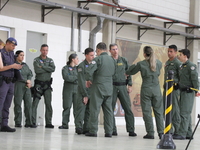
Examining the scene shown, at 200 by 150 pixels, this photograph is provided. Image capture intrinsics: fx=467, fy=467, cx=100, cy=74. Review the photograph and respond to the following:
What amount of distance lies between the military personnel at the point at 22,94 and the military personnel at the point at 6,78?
2237 mm

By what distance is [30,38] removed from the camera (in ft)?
42.1

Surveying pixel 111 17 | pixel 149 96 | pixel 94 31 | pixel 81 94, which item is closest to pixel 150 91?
pixel 149 96

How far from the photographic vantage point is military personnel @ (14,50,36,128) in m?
11.5

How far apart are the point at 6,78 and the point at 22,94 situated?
9.14 feet

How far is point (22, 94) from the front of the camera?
38.1 ft

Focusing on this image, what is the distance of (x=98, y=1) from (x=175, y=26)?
17.0 ft

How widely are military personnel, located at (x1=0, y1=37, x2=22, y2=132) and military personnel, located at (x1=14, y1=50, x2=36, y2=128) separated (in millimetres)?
2237

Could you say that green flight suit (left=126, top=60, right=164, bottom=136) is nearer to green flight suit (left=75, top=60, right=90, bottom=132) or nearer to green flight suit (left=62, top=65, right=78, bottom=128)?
green flight suit (left=75, top=60, right=90, bottom=132)

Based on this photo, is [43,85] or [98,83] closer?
[98,83]

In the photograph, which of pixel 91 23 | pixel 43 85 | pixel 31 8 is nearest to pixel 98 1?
pixel 91 23

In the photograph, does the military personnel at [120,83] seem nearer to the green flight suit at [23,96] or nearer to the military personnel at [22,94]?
the military personnel at [22,94]

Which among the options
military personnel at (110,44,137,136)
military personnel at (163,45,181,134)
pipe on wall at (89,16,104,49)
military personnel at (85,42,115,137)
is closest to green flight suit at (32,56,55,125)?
military personnel at (110,44,137,136)

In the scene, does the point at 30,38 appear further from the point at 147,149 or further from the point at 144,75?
the point at 147,149

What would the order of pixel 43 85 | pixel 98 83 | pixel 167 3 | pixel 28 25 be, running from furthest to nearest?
pixel 167 3
pixel 28 25
pixel 43 85
pixel 98 83
